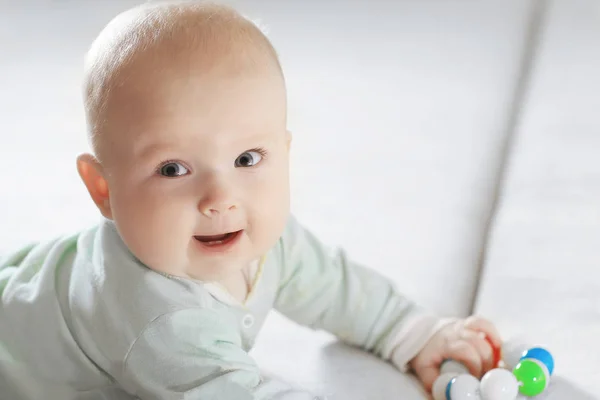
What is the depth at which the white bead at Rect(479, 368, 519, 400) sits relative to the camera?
0.76 metres

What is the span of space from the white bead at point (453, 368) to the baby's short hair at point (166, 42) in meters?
0.34

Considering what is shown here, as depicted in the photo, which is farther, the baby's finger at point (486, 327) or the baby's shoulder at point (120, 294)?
the baby's finger at point (486, 327)

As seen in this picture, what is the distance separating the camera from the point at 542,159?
1155mm

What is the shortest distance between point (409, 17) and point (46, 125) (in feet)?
2.74

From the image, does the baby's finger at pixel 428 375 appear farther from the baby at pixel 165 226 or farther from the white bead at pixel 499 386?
the baby at pixel 165 226

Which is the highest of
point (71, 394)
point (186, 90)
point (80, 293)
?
point (186, 90)

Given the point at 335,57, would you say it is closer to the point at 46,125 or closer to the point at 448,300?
the point at 46,125

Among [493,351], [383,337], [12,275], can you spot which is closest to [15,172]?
[12,275]

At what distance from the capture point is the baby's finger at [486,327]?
0.84 m

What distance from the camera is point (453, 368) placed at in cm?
82

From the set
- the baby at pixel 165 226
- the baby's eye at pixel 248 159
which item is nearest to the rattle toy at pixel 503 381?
the baby at pixel 165 226

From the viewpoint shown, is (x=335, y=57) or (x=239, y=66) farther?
(x=335, y=57)

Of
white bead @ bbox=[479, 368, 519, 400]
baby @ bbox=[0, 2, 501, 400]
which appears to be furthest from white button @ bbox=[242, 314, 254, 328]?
white bead @ bbox=[479, 368, 519, 400]

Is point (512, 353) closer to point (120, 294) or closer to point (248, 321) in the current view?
point (248, 321)
